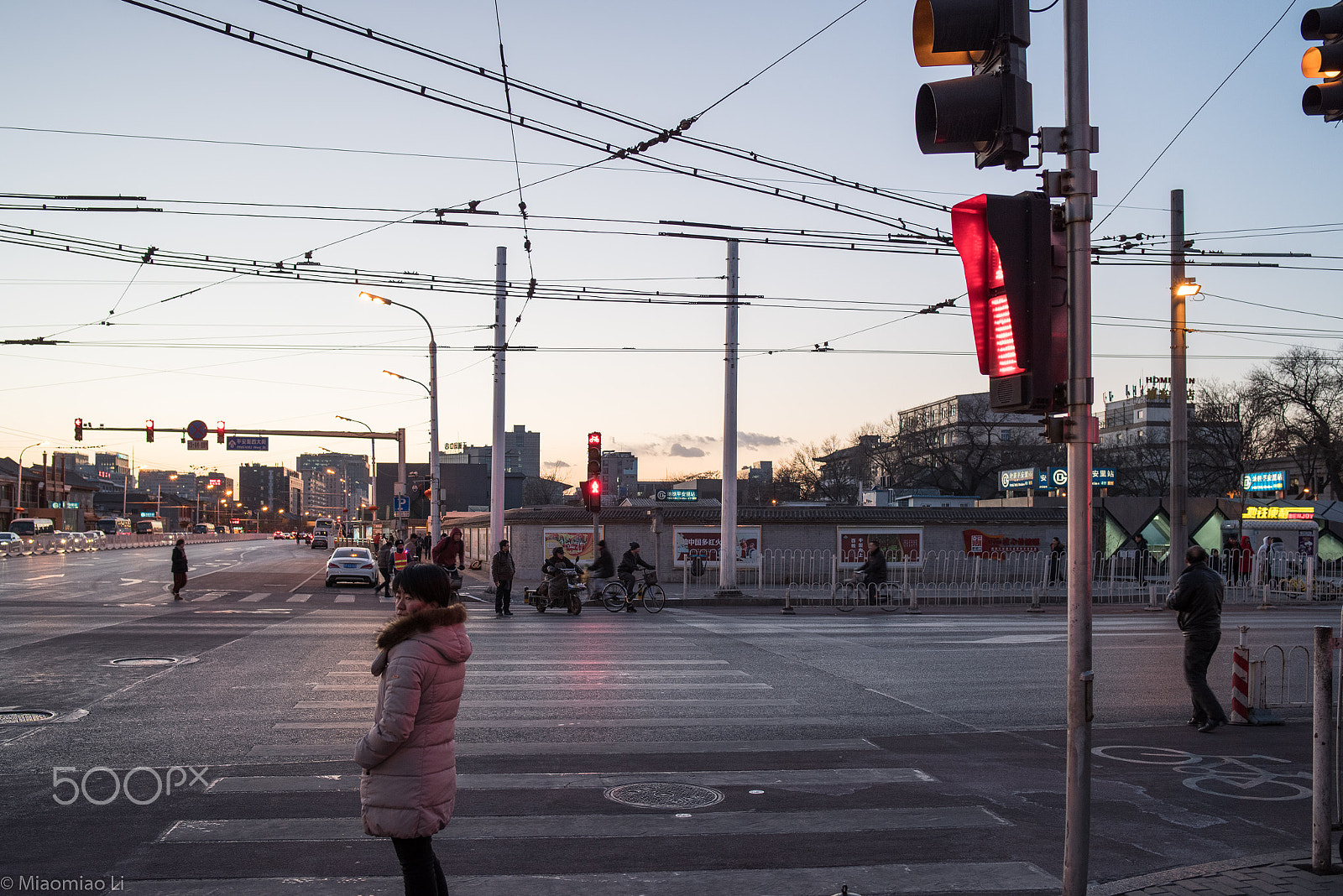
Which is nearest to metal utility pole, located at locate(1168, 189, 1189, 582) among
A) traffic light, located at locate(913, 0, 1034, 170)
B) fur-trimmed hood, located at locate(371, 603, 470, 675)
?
traffic light, located at locate(913, 0, 1034, 170)

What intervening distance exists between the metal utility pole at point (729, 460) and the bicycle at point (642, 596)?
3.42 meters

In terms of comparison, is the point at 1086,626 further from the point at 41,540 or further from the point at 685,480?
the point at 685,480

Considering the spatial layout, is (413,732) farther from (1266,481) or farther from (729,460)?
(1266,481)

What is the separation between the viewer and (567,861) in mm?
5738

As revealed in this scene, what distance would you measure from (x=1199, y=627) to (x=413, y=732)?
9228 mm

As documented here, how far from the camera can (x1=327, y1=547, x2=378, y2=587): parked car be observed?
33.8 meters

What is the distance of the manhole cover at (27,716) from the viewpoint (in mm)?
9383

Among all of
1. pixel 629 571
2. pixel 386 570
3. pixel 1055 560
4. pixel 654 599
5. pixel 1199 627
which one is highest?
pixel 1199 627

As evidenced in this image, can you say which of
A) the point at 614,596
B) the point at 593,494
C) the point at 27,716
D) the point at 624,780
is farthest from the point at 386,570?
the point at 624,780

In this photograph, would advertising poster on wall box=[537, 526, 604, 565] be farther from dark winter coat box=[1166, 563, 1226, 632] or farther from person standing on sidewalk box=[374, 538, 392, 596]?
dark winter coat box=[1166, 563, 1226, 632]

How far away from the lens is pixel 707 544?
34031 mm

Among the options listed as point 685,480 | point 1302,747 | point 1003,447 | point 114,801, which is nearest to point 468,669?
point 114,801

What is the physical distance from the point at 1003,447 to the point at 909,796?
6431 cm

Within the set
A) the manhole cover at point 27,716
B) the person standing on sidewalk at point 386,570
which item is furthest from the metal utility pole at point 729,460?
the manhole cover at point 27,716
